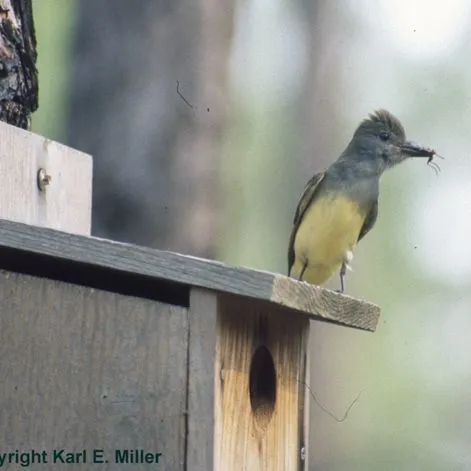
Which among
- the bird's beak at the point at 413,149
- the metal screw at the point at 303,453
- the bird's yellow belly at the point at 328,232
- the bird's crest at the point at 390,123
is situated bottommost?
the metal screw at the point at 303,453

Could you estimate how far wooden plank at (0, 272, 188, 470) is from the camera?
3.22 meters

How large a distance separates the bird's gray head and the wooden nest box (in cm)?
319

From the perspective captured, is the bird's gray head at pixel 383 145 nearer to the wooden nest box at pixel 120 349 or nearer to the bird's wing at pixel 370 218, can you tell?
the bird's wing at pixel 370 218

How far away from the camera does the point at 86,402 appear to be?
3252 millimetres

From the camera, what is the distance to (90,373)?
128 inches

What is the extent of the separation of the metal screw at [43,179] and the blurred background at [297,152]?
2.05 metres

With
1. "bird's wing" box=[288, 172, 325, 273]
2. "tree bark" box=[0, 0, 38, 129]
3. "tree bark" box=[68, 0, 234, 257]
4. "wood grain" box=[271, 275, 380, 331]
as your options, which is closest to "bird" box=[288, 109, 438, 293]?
"bird's wing" box=[288, 172, 325, 273]

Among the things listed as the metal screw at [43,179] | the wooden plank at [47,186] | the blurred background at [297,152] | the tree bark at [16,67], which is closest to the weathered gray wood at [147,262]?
the wooden plank at [47,186]

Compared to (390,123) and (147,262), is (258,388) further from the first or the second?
(390,123)

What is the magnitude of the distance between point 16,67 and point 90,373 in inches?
55.8

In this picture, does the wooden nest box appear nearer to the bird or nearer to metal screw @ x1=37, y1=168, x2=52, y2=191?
metal screw @ x1=37, y1=168, x2=52, y2=191

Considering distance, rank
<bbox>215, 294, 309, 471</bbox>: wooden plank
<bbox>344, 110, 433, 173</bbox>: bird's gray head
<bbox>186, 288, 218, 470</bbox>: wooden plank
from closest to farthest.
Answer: <bbox>186, 288, 218, 470</bbox>: wooden plank < <bbox>215, 294, 309, 471</bbox>: wooden plank < <bbox>344, 110, 433, 173</bbox>: bird's gray head

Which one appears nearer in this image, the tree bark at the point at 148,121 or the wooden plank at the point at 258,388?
the wooden plank at the point at 258,388

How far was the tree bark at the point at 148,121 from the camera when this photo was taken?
617 centimetres
